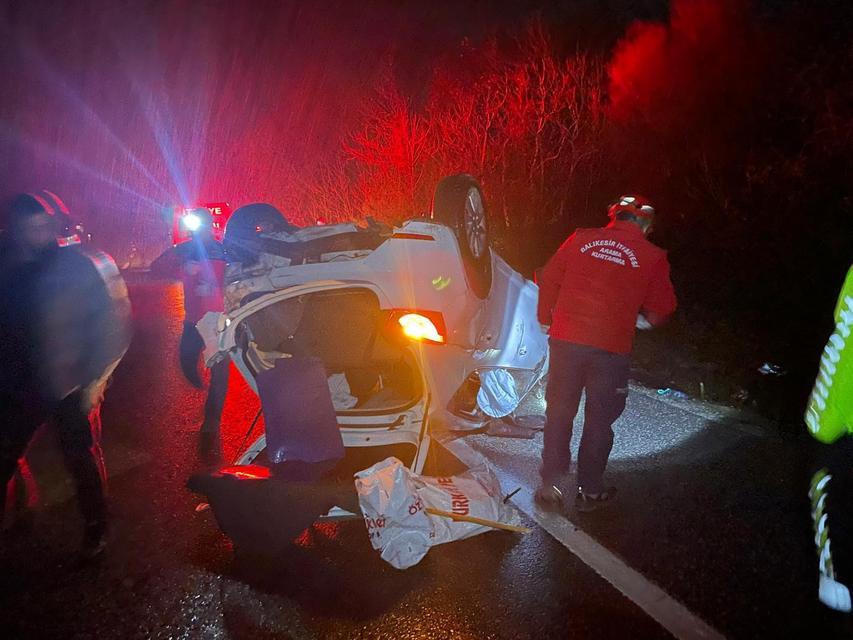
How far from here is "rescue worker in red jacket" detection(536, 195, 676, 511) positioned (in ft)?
11.7

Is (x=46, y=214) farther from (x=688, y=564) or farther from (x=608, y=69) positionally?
(x=608, y=69)

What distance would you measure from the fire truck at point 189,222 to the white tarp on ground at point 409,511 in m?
2.86

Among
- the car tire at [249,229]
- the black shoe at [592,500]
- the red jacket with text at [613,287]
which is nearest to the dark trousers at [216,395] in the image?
the car tire at [249,229]

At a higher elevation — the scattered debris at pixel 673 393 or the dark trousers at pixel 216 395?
the dark trousers at pixel 216 395

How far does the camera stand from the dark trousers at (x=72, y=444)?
10.5 ft

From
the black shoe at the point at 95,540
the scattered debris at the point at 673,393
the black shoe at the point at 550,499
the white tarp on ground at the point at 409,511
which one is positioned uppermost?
the white tarp on ground at the point at 409,511

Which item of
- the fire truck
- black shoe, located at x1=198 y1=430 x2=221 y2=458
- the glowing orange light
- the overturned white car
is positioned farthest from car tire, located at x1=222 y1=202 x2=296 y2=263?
black shoe, located at x1=198 y1=430 x2=221 y2=458

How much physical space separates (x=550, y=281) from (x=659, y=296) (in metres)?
0.64

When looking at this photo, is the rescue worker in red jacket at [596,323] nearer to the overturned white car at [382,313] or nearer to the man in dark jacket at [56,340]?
the overturned white car at [382,313]

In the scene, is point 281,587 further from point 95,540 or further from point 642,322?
point 642,322

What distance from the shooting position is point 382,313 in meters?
3.57

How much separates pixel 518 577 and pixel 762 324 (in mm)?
5380

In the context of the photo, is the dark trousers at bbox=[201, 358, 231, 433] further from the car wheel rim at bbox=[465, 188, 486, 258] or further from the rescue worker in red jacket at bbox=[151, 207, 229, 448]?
the car wheel rim at bbox=[465, 188, 486, 258]

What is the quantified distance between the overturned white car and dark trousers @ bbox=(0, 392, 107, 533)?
31.0 inches
